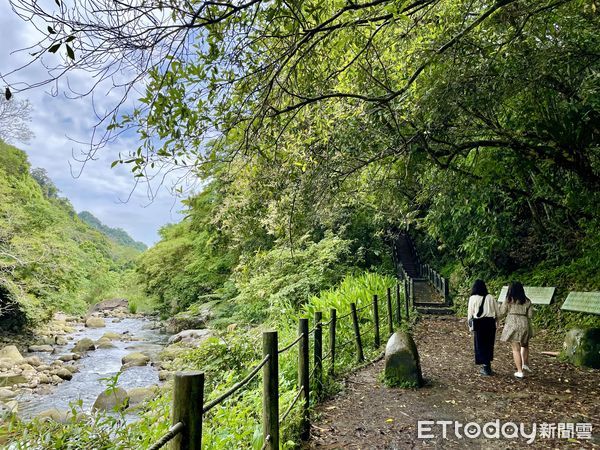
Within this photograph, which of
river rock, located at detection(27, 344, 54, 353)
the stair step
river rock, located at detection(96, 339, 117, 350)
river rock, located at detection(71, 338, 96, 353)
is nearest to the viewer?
the stair step

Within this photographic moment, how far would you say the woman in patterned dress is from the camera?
6.19m

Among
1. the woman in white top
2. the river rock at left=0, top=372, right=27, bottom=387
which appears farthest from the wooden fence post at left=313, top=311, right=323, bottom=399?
the river rock at left=0, top=372, right=27, bottom=387

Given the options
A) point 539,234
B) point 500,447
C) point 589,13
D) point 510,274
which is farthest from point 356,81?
point 510,274

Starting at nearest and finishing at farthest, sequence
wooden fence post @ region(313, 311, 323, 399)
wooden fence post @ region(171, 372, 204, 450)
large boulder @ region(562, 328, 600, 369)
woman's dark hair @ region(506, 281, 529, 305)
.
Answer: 1. wooden fence post @ region(171, 372, 204, 450)
2. wooden fence post @ region(313, 311, 323, 399)
3. woman's dark hair @ region(506, 281, 529, 305)
4. large boulder @ region(562, 328, 600, 369)

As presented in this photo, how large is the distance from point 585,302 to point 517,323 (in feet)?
7.37

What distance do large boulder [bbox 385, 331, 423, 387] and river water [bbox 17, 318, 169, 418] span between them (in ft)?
13.9

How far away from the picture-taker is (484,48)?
5.16 metres

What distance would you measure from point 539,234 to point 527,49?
7885 millimetres

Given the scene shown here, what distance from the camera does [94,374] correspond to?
1430 cm

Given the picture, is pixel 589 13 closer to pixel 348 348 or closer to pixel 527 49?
pixel 527 49

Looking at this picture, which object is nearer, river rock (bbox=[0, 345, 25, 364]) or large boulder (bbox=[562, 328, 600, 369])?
large boulder (bbox=[562, 328, 600, 369])

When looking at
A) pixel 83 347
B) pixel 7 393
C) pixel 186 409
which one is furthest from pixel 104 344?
pixel 186 409
